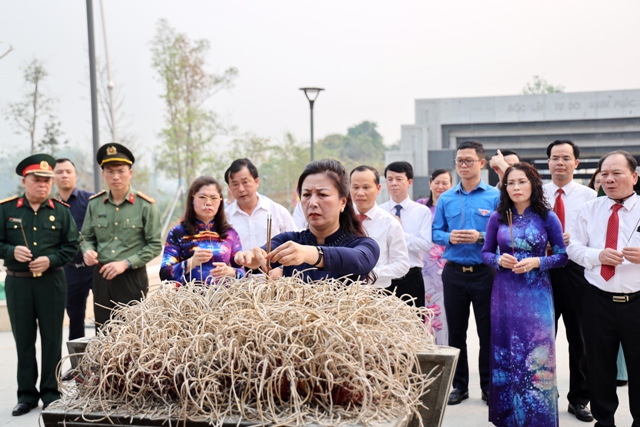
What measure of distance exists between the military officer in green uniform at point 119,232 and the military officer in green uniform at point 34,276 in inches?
10.9

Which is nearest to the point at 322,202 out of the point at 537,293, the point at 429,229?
the point at 537,293

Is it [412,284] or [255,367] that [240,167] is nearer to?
[412,284]

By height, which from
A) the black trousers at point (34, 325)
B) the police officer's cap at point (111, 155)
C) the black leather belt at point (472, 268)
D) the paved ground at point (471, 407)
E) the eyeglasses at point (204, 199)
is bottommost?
the paved ground at point (471, 407)

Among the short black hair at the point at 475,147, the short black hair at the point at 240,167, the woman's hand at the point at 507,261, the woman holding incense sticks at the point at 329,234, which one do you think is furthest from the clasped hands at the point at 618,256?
the short black hair at the point at 240,167

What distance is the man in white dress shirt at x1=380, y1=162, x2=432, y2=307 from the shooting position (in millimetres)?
5285

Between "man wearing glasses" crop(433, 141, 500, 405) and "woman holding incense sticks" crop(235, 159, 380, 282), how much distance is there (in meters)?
2.36

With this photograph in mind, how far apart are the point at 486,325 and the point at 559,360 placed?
1.74 m

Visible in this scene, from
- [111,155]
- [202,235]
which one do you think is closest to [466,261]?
[202,235]

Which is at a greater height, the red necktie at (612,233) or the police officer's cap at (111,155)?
the police officer's cap at (111,155)

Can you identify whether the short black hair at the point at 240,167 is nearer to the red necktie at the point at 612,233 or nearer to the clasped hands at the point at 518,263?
the clasped hands at the point at 518,263

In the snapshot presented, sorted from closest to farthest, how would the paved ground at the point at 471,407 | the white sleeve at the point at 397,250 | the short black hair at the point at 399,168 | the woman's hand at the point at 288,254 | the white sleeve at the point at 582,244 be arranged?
the woman's hand at the point at 288,254 < the white sleeve at the point at 582,244 < the white sleeve at the point at 397,250 < the paved ground at the point at 471,407 < the short black hair at the point at 399,168

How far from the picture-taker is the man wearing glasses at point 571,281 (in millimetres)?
4648

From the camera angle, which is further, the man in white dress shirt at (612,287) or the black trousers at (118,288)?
the black trousers at (118,288)

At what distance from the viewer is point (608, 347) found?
405 centimetres
